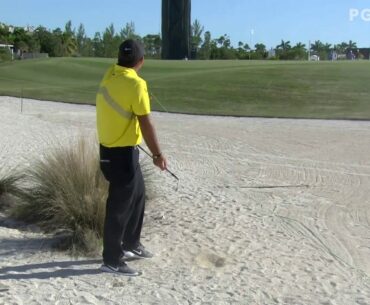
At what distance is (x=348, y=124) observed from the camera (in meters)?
16.5

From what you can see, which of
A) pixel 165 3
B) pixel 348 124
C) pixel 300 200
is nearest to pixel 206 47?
pixel 165 3

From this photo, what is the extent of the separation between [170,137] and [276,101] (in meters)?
9.99

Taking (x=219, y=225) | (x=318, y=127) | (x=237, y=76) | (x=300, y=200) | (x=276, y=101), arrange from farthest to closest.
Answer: (x=237, y=76) < (x=276, y=101) < (x=318, y=127) < (x=300, y=200) < (x=219, y=225)

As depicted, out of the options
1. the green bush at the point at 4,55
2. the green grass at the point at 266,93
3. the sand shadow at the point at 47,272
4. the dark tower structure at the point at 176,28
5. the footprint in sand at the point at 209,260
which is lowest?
the footprint in sand at the point at 209,260

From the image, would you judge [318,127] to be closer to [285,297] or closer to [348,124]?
[348,124]

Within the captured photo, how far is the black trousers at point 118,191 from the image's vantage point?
16.2ft

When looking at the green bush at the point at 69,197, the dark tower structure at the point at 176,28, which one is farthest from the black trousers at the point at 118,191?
the dark tower structure at the point at 176,28

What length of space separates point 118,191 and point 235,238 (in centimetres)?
164

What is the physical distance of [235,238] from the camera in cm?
612

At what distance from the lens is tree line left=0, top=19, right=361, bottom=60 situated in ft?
295

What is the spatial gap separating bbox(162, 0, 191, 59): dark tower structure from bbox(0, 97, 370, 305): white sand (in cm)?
4803

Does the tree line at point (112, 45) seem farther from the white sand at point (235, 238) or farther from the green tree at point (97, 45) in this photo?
the white sand at point (235, 238)

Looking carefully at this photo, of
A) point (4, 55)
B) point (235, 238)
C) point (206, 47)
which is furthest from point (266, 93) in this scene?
point (206, 47)

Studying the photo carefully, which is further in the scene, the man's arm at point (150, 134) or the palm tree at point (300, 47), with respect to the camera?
the palm tree at point (300, 47)
